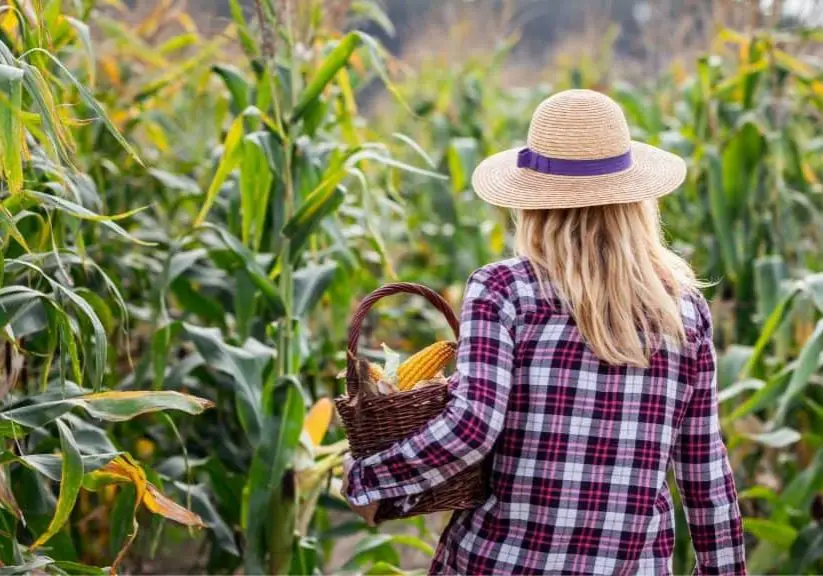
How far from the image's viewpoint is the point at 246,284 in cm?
284

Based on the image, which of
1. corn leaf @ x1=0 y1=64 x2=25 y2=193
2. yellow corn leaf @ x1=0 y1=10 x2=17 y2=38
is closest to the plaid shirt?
corn leaf @ x1=0 y1=64 x2=25 y2=193

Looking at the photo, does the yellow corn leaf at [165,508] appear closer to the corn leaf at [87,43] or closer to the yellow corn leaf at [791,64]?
the corn leaf at [87,43]

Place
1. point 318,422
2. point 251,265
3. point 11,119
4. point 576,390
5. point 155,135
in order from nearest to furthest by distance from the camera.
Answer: point 11,119
point 576,390
point 251,265
point 318,422
point 155,135

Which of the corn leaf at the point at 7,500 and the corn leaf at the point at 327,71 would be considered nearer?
the corn leaf at the point at 7,500

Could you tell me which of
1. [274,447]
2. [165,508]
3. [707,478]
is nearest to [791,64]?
[274,447]

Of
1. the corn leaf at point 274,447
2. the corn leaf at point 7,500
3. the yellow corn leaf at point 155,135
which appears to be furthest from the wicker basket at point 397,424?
the yellow corn leaf at point 155,135

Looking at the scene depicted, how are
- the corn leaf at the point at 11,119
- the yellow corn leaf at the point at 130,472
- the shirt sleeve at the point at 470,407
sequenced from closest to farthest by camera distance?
the corn leaf at the point at 11,119 → the shirt sleeve at the point at 470,407 → the yellow corn leaf at the point at 130,472

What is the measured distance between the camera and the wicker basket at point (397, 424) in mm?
1758

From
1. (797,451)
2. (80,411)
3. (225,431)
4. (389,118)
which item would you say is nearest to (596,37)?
(389,118)

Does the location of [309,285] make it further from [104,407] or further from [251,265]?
[104,407]

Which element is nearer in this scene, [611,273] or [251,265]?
[611,273]

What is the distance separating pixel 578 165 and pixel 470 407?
1.34ft

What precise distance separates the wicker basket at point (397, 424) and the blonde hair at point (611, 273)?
23 cm

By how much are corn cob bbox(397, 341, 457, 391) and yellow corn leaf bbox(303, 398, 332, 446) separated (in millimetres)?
928
